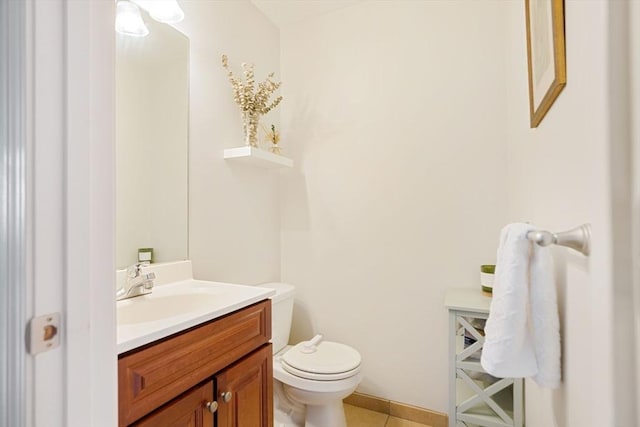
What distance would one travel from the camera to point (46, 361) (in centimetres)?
48

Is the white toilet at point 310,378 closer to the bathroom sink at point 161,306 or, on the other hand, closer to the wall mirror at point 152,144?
the bathroom sink at point 161,306

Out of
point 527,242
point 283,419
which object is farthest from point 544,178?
point 283,419

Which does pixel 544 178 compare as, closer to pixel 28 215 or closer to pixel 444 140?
pixel 444 140

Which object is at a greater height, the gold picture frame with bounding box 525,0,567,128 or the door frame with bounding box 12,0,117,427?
the gold picture frame with bounding box 525,0,567,128

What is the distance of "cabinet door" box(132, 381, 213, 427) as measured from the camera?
2.40ft

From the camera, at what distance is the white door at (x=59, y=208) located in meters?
0.47

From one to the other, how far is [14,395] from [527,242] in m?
0.91

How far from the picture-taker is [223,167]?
161 centimetres

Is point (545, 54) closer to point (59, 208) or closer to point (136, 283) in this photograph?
point (59, 208)

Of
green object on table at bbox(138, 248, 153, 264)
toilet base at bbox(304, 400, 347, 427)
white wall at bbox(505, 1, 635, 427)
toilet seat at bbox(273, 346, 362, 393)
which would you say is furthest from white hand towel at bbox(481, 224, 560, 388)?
green object on table at bbox(138, 248, 153, 264)

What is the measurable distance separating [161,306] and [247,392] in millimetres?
450

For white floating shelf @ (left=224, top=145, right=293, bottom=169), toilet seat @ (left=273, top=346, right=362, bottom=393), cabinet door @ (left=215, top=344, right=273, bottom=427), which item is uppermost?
white floating shelf @ (left=224, top=145, right=293, bottom=169)

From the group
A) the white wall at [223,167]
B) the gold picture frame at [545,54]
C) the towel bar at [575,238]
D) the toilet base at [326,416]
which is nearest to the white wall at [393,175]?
the white wall at [223,167]

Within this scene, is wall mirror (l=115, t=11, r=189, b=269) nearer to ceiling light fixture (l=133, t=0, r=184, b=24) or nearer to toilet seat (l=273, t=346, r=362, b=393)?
ceiling light fixture (l=133, t=0, r=184, b=24)
